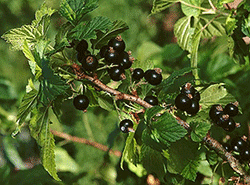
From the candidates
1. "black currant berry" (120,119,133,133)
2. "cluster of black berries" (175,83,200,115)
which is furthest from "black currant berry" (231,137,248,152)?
"black currant berry" (120,119,133,133)

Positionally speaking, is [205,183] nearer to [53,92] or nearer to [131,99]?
[131,99]

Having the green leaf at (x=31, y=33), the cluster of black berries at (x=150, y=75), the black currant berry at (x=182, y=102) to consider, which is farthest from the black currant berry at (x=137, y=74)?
the green leaf at (x=31, y=33)

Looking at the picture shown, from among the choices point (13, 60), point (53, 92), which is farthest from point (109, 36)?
point (13, 60)

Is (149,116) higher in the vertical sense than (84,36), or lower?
lower

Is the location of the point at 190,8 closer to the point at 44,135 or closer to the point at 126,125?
the point at 126,125

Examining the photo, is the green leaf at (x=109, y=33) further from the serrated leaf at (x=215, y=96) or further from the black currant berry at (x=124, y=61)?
the serrated leaf at (x=215, y=96)

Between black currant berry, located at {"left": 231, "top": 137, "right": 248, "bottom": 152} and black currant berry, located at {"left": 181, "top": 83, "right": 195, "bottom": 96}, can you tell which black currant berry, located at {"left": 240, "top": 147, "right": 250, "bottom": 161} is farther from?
black currant berry, located at {"left": 181, "top": 83, "right": 195, "bottom": 96}
